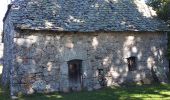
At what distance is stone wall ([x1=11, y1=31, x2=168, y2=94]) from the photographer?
15.0 m

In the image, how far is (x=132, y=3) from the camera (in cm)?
1986

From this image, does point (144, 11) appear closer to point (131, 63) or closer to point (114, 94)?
point (131, 63)

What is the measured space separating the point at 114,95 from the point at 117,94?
0.29m

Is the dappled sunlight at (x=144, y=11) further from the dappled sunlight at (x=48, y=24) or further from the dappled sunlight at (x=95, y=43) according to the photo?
the dappled sunlight at (x=48, y=24)

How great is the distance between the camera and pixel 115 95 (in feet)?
47.0

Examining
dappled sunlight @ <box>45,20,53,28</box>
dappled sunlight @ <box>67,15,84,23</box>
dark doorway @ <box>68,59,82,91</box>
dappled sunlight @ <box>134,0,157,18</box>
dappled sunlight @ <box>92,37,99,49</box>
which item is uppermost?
dappled sunlight @ <box>134,0,157,18</box>

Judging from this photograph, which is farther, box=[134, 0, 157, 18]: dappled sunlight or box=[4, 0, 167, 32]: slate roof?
box=[134, 0, 157, 18]: dappled sunlight

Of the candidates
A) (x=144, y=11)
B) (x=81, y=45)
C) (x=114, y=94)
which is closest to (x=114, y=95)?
(x=114, y=94)

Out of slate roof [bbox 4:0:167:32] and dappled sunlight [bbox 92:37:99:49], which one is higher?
slate roof [bbox 4:0:167:32]

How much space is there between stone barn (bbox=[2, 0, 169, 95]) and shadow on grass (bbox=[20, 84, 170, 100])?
767 millimetres

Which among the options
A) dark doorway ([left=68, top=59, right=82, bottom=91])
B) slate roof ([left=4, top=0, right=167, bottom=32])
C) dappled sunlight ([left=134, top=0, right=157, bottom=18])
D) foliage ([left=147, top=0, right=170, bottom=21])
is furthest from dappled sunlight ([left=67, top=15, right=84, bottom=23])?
foliage ([left=147, top=0, right=170, bottom=21])

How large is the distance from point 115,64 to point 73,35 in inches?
118

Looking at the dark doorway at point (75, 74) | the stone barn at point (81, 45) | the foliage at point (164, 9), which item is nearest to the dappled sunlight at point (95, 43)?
the stone barn at point (81, 45)

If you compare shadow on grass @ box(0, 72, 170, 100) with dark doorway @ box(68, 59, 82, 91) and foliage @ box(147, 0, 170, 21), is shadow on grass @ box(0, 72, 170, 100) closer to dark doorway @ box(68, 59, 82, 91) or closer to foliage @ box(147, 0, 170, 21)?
dark doorway @ box(68, 59, 82, 91)
